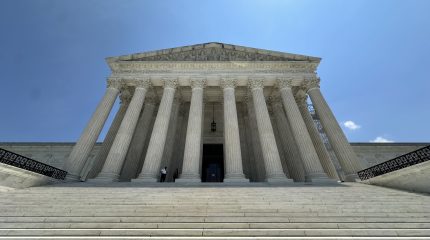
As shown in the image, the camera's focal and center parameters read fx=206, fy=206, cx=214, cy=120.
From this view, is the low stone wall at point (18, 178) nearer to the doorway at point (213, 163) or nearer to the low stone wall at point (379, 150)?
the doorway at point (213, 163)

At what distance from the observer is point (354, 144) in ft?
84.7

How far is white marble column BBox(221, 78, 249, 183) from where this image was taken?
43.8 ft

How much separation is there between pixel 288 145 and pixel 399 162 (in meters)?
8.11

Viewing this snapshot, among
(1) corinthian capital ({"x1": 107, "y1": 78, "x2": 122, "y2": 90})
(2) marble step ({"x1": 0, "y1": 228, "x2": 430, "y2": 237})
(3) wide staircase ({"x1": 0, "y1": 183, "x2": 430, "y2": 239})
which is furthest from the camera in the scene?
(1) corinthian capital ({"x1": 107, "y1": 78, "x2": 122, "y2": 90})

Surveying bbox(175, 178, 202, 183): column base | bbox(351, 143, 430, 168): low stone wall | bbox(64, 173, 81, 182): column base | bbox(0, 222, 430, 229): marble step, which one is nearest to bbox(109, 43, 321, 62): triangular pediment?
bbox(64, 173, 81, 182): column base

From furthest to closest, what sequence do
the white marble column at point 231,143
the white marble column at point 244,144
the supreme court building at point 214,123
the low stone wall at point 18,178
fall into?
the white marble column at point 244,144 < the supreme court building at point 214,123 < the white marble column at point 231,143 < the low stone wall at point 18,178

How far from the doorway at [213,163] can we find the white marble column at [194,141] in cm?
573

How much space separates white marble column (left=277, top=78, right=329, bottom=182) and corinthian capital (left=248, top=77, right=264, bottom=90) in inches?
65.5

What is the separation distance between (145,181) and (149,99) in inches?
414

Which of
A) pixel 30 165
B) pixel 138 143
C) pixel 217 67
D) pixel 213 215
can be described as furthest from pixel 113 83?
pixel 213 215

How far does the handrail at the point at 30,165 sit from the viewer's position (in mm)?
10438

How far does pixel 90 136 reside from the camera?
601 inches

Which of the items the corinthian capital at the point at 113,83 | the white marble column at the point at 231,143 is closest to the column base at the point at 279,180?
the white marble column at the point at 231,143

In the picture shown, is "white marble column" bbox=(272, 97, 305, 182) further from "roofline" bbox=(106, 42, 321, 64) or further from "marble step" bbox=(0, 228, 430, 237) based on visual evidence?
"marble step" bbox=(0, 228, 430, 237)
